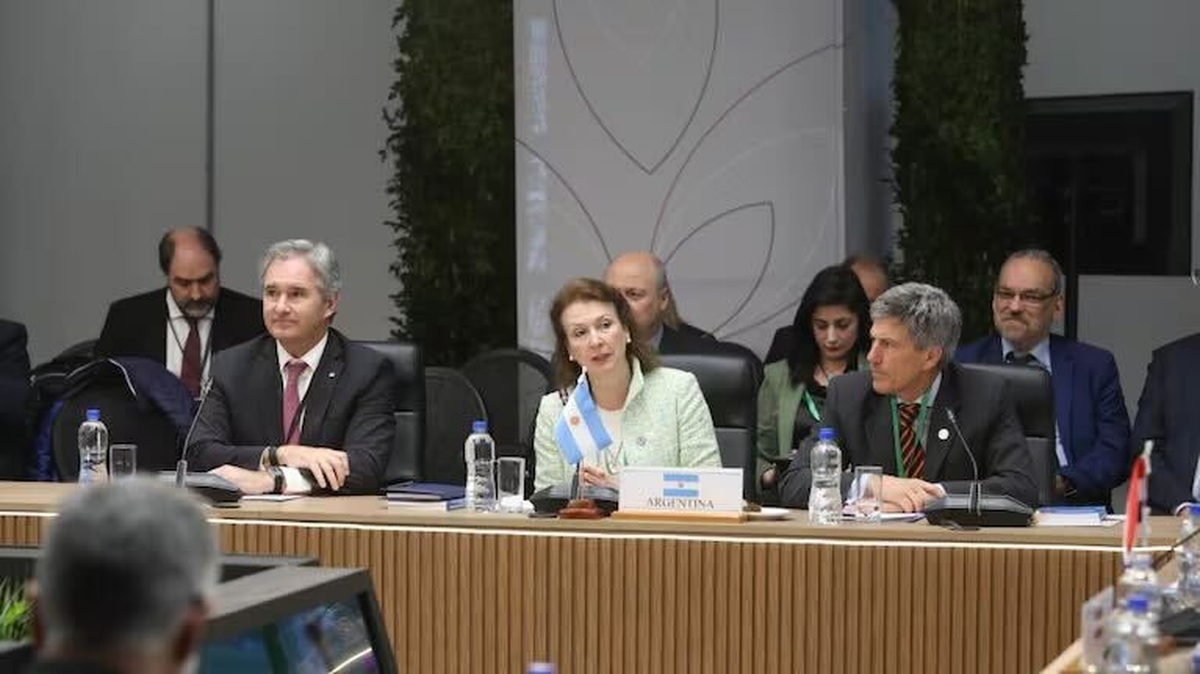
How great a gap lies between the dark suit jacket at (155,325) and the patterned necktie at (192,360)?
0.06 metres

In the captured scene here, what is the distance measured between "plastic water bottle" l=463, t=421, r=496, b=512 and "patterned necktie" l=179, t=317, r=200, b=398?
2.21 meters

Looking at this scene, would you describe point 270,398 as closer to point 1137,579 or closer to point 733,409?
point 733,409

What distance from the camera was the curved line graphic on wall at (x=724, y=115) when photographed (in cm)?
774

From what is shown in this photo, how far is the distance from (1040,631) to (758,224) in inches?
135

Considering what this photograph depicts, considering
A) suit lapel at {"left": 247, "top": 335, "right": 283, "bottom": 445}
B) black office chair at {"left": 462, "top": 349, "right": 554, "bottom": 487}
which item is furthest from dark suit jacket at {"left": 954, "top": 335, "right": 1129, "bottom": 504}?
suit lapel at {"left": 247, "top": 335, "right": 283, "bottom": 445}

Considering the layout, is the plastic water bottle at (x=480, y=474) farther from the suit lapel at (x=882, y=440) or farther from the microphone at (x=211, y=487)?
the suit lapel at (x=882, y=440)

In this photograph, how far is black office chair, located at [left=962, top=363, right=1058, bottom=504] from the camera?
5.45 meters

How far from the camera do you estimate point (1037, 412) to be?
5.47 m

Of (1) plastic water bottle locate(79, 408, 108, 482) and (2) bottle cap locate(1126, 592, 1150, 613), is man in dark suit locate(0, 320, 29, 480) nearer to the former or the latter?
(1) plastic water bottle locate(79, 408, 108, 482)

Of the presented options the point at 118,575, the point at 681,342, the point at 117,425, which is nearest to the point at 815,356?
the point at 681,342

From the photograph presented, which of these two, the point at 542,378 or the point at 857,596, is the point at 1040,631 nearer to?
the point at 857,596

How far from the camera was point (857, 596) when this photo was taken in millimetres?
4660

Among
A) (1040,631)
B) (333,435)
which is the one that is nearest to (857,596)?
(1040,631)

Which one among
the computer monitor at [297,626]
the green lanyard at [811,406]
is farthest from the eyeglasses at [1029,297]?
the computer monitor at [297,626]
